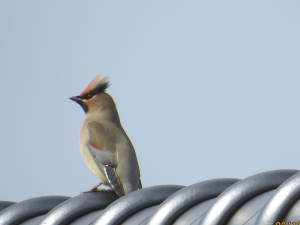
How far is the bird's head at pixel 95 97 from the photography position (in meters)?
5.75

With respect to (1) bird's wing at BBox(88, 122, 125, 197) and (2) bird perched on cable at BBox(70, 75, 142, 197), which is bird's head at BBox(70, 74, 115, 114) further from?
(1) bird's wing at BBox(88, 122, 125, 197)

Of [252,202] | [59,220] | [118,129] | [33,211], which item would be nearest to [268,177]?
[252,202]

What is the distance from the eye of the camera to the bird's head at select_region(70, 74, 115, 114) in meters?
5.75

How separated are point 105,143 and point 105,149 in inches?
2.4

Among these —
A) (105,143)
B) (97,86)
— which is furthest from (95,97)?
(105,143)

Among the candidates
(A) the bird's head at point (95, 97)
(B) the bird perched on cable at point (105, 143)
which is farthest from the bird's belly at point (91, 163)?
(A) the bird's head at point (95, 97)

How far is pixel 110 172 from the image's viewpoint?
4828 millimetres

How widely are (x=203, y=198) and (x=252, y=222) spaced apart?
0.36m

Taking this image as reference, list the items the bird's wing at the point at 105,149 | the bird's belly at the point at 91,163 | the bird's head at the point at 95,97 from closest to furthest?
the bird's wing at the point at 105,149 → the bird's belly at the point at 91,163 → the bird's head at the point at 95,97

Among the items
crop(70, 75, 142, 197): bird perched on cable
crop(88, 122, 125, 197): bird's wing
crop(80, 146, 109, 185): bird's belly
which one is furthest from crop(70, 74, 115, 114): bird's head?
crop(80, 146, 109, 185): bird's belly

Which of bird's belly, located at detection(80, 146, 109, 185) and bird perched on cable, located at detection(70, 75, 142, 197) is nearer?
bird perched on cable, located at detection(70, 75, 142, 197)

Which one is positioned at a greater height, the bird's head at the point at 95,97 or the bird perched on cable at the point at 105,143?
the bird's head at the point at 95,97

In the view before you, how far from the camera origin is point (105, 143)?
5.10 m

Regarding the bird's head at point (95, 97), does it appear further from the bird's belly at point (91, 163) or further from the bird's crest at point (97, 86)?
the bird's belly at point (91, 163)
